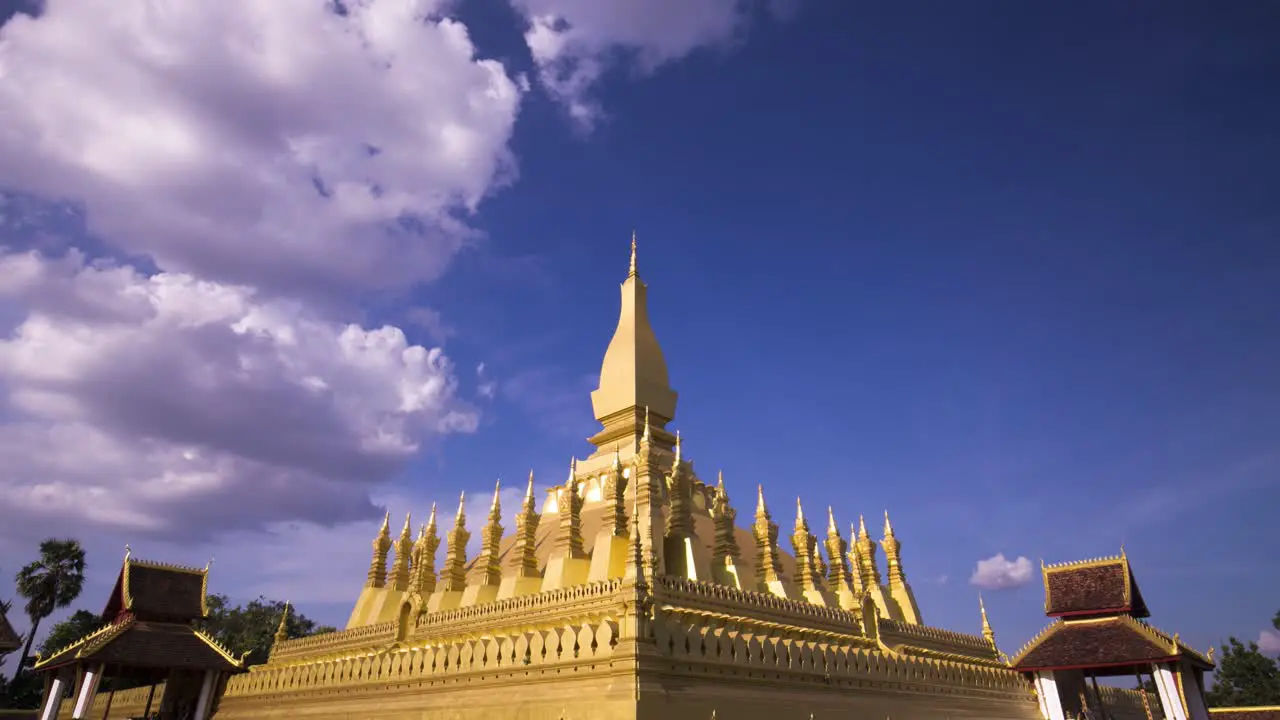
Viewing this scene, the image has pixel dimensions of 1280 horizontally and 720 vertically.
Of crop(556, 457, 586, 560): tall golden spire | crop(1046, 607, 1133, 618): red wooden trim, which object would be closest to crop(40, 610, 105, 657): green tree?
crop(556, 457, 586, 560): tall golden spire

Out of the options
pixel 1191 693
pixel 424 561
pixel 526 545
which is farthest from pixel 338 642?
pixel 1191 693

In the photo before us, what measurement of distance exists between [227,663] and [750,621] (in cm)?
1615

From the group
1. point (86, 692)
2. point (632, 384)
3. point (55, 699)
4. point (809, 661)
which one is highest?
point (632, 384)

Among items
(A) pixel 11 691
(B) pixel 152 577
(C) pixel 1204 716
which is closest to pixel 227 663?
(B) pixel 152 577

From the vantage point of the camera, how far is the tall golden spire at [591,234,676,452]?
32344 mm

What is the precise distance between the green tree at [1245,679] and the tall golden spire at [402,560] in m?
50.5

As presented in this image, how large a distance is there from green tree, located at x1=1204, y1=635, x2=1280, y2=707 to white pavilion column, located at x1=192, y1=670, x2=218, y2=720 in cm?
5603

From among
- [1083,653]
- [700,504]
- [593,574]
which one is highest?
[700,504]

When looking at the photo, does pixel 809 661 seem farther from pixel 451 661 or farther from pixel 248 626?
pixel 248 626

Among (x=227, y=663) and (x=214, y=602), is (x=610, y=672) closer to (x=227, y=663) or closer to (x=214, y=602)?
(x=227, y=663)

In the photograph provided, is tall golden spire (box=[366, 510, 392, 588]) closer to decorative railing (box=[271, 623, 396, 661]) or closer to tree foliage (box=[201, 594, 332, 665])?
decorative railing (box=[271, 623, 396, 661])

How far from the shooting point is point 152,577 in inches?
997

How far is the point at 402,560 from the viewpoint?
2961cm

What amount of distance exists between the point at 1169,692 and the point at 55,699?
31522 mm
